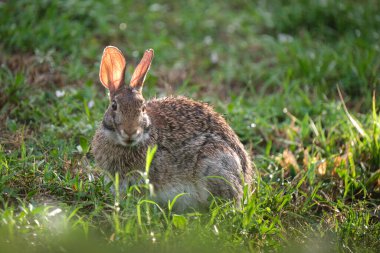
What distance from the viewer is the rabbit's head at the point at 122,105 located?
4504 mm

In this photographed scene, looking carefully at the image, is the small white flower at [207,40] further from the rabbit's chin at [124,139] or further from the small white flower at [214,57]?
the rabbit's chin at [124,139]

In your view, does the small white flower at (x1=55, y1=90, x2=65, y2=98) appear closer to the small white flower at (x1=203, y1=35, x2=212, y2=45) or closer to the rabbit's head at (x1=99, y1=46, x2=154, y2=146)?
the rabbit's head at (x1=99, y1=46, x2=154, y2=146)

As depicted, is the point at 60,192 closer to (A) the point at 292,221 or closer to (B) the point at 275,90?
(A) the point at 292,221

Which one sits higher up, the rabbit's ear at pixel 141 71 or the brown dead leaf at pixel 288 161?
the rabbit's ear at pixel 141 71

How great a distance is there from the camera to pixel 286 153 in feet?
19.6

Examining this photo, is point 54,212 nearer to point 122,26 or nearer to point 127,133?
point 127,133

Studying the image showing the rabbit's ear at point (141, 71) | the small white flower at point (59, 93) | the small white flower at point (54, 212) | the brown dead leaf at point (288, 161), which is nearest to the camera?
the small white flower at point (54, 212)

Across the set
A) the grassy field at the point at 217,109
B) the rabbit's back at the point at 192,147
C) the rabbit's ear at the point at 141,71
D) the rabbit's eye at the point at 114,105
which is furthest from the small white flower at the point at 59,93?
the rabbit's eye at the point at 114,105

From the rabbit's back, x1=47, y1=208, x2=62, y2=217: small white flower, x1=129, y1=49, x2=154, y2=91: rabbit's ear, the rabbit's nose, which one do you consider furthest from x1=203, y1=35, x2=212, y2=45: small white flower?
x1=47, y1=208, x2=62, y2=217: small white flower

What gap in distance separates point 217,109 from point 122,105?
2.26m

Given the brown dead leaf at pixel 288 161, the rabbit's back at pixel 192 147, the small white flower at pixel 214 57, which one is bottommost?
the brown dead leaf at pixel 288 161

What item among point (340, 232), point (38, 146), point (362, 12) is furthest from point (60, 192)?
point (362, 12)

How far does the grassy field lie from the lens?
4434 millimetres

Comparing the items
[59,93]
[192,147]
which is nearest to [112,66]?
[192,147]
